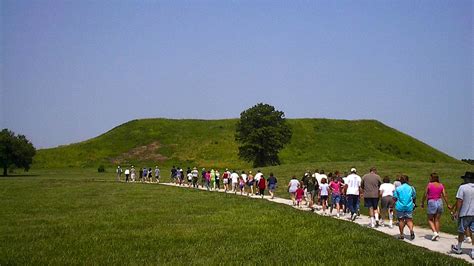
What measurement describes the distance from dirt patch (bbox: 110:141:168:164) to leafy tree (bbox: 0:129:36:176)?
89.0 ft

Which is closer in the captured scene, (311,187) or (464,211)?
(464,211)

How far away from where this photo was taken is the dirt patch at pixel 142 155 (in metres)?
108

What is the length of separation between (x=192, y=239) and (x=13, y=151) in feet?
233

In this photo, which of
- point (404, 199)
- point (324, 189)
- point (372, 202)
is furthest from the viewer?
point (324, 189)

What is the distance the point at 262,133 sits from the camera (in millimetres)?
76312

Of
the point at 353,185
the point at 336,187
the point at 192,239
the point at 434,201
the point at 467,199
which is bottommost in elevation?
the point at 192,239

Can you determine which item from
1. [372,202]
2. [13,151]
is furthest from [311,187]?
[13,151]

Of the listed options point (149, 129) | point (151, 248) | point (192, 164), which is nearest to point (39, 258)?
point (151, 248)

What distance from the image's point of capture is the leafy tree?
7656 centimetres

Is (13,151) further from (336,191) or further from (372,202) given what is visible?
(372,202)

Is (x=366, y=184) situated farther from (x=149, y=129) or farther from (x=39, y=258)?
(x=149, y=129)

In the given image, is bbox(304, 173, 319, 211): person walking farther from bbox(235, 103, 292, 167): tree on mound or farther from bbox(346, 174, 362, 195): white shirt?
bbox(235, 103, 292, 167): tree on mound

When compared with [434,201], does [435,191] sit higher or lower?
higher

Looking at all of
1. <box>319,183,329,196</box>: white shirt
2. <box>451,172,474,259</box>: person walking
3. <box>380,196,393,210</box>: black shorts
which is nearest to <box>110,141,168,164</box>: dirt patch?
<box>319,183,329,196</box>: white shirt
